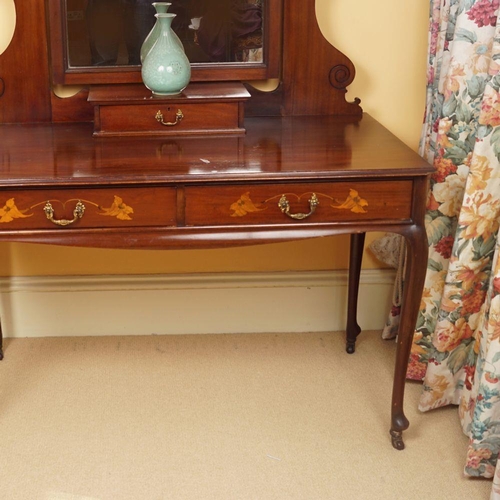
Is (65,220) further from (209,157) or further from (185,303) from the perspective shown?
(185,303)

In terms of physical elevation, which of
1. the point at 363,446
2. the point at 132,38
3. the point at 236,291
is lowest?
the point at 363,446

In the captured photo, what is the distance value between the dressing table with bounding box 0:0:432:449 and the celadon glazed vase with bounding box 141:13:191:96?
5cm

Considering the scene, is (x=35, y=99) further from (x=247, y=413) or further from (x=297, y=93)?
(x=247, y=413)

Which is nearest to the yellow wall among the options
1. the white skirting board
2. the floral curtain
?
the white skirting board

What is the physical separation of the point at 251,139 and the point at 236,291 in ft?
2.38

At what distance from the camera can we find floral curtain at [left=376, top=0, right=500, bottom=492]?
6.49 ft

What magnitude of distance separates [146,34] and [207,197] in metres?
0.71

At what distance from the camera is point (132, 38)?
2346 mm

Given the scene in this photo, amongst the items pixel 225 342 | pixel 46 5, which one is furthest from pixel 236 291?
pixel 46 5

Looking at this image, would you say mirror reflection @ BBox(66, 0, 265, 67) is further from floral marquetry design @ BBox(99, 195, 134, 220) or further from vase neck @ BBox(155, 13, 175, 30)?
floral marquetry design @ BBox(99, 195, 134, 220)

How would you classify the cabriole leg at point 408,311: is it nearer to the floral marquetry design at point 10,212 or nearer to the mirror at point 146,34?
the mirror at point 146,34

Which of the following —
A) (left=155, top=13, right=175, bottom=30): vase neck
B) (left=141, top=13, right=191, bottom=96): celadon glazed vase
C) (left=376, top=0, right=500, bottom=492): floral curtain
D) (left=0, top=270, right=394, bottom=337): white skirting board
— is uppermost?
(left=155, top=13, right=175, bottom=30): vase neck

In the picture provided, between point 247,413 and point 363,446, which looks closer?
point 363,446

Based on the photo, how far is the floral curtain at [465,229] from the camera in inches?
77.9
